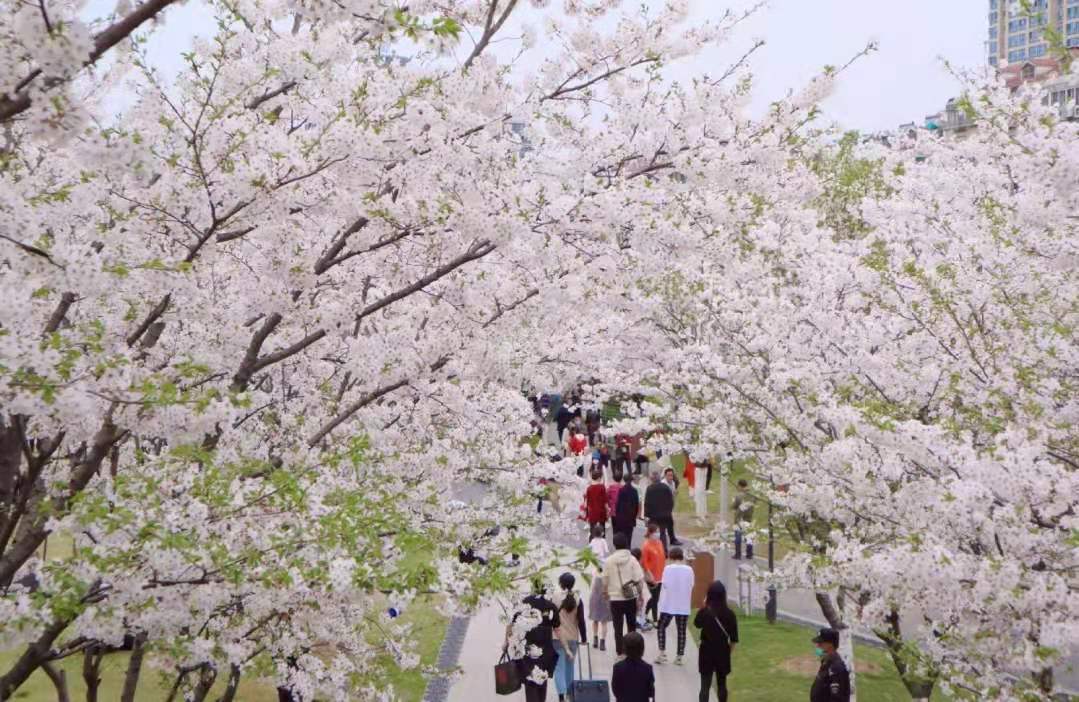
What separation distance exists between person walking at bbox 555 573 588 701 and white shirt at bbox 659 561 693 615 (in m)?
1.23

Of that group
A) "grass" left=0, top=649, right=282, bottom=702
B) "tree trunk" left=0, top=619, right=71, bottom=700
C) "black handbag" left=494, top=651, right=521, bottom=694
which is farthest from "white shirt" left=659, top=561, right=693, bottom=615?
"tree trunk" left=0, top=619, right=71, bottom=700

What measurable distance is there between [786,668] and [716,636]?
2.05m

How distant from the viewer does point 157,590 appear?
4.37 meters

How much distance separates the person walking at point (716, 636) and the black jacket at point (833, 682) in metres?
1.38

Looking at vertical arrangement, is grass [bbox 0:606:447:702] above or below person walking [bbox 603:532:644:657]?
below

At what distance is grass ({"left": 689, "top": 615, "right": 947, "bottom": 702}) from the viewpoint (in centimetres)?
1015

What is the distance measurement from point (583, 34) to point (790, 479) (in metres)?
4.19

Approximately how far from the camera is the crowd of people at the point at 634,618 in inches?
324

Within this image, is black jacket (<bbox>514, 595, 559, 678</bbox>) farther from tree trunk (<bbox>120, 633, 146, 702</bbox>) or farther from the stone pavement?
tree trunk (<bbox>120, 633, 146, 702</bbox>)

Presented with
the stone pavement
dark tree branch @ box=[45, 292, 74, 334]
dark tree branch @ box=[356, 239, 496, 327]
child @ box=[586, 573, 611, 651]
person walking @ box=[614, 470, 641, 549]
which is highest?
dark tree branch @ box=[356, 239, 496, 327]

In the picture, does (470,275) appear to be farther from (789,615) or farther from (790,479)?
(789,615)

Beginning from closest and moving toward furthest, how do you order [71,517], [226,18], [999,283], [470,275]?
[71,517] → [226,18] → [470,275] → [999,283]

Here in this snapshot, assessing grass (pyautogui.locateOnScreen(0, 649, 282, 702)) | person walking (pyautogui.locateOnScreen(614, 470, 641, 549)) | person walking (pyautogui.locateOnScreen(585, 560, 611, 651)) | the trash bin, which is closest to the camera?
grass (pyautogui.locateOnScreen(0, 649, 282, 702))

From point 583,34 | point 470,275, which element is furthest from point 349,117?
point 583,34
